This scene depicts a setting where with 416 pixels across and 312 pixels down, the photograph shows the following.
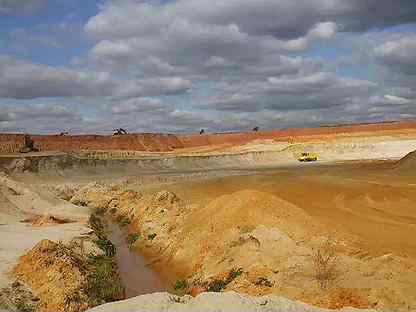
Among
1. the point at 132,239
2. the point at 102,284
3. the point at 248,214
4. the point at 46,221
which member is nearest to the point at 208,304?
the point at 102,284

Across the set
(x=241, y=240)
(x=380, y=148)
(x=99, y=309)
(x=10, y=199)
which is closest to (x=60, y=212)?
(x=10, y=199)

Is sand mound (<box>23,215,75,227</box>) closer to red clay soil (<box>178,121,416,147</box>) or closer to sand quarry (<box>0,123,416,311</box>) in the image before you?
sand quarry (<box>0,123,416,311</box>)

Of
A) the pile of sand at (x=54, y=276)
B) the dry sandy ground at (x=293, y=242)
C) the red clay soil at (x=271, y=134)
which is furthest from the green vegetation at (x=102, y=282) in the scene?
the red clay soil at (x=271, y=134)

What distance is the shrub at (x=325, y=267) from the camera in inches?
481

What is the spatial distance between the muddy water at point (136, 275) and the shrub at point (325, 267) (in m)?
5.37

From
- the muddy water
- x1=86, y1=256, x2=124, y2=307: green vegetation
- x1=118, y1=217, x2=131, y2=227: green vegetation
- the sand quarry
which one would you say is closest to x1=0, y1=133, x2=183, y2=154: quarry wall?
the sand quarry

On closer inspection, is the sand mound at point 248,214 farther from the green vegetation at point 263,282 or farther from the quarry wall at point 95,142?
the quarry wall at point 95,142

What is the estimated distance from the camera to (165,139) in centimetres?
11825

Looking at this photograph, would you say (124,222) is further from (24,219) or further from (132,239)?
(24,219)

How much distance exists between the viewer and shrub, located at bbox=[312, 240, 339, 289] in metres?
12.2

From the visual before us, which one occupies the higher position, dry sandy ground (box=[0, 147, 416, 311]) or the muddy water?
dry sandy ground (box=[0, 147, 416, 311])

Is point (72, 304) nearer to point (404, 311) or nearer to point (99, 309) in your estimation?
point (99, 309)

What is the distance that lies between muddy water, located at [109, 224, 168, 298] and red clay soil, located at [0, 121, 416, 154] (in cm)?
5868

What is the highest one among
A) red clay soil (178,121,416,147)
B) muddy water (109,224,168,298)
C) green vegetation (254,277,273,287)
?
red clay soil (178,121,416,147)
